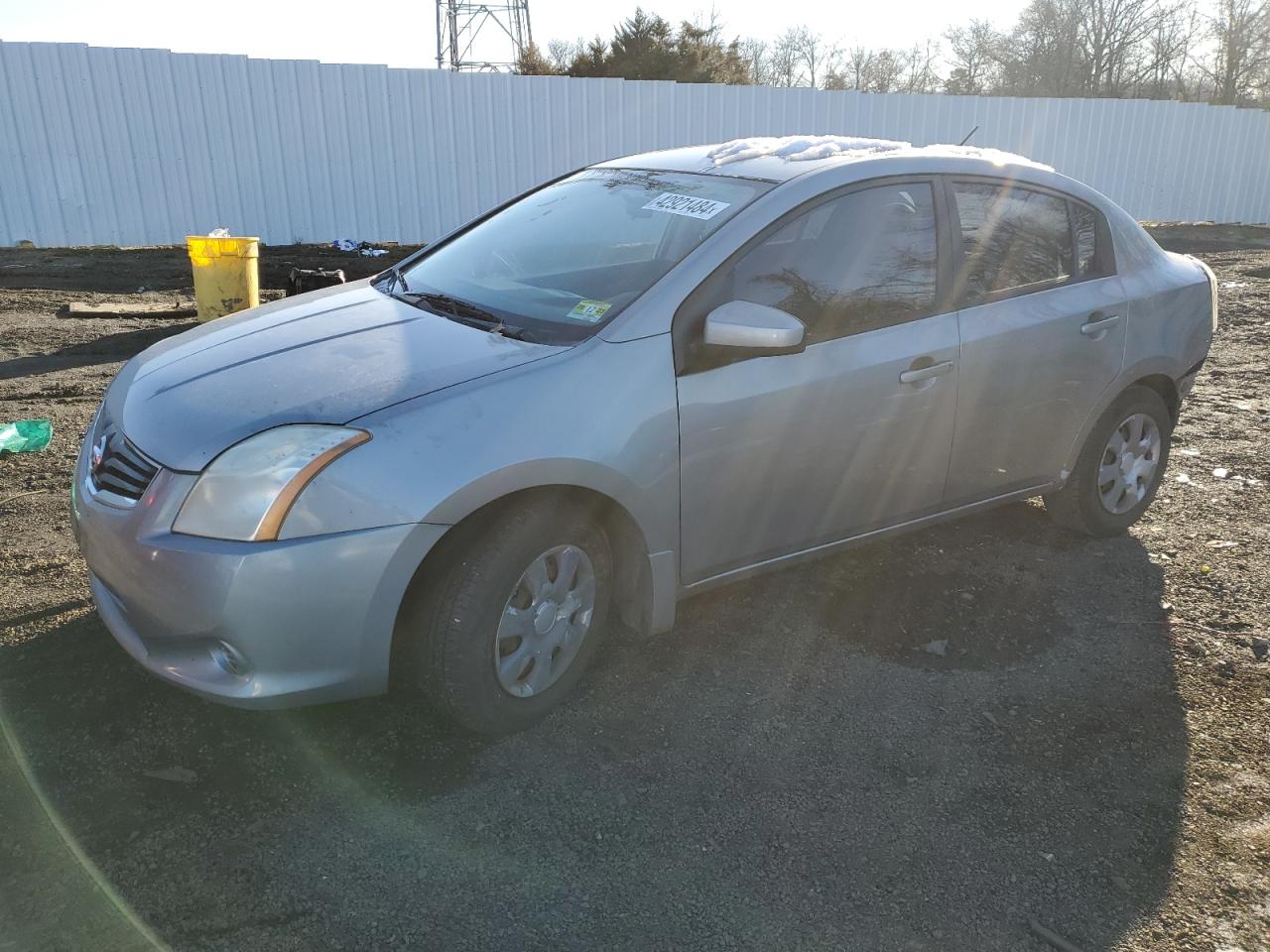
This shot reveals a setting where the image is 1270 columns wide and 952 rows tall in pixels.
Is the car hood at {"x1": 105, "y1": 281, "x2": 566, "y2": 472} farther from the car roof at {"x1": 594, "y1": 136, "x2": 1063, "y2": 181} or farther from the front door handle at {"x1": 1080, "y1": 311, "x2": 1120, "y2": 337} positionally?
the front door handle at {"x1": 1080, "y1": 311, "x2": 1120, "y2": 337}

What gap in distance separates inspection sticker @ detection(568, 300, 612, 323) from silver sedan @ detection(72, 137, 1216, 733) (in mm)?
11

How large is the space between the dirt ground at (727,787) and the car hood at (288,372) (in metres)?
0.93

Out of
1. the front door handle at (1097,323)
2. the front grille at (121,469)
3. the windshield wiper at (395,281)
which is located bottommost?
the front grille at (121,469)

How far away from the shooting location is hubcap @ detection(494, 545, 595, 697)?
2.93 meters

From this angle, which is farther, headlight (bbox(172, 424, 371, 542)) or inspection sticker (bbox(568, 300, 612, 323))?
inspection sticker (bbox(568, 300, 612, 323))

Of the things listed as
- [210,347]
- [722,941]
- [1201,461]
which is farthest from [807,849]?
[1201,461]

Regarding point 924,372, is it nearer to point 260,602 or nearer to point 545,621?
point 545,621

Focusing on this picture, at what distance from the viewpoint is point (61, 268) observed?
1216 centimetres

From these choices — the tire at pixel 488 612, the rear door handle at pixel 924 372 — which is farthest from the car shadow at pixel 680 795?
the rear door handle at pixel 924 372

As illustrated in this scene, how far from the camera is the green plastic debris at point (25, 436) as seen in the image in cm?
533

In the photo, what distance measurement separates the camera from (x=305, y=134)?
15102 mm

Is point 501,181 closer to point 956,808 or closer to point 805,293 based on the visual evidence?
point 805,293

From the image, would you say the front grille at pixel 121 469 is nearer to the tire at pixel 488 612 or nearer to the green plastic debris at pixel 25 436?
the tire at pixel 488 612

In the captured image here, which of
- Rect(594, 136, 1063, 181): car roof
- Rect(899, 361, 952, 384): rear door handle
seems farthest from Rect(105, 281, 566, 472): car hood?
Rect(899, 361, 952, 384): rear door handle
